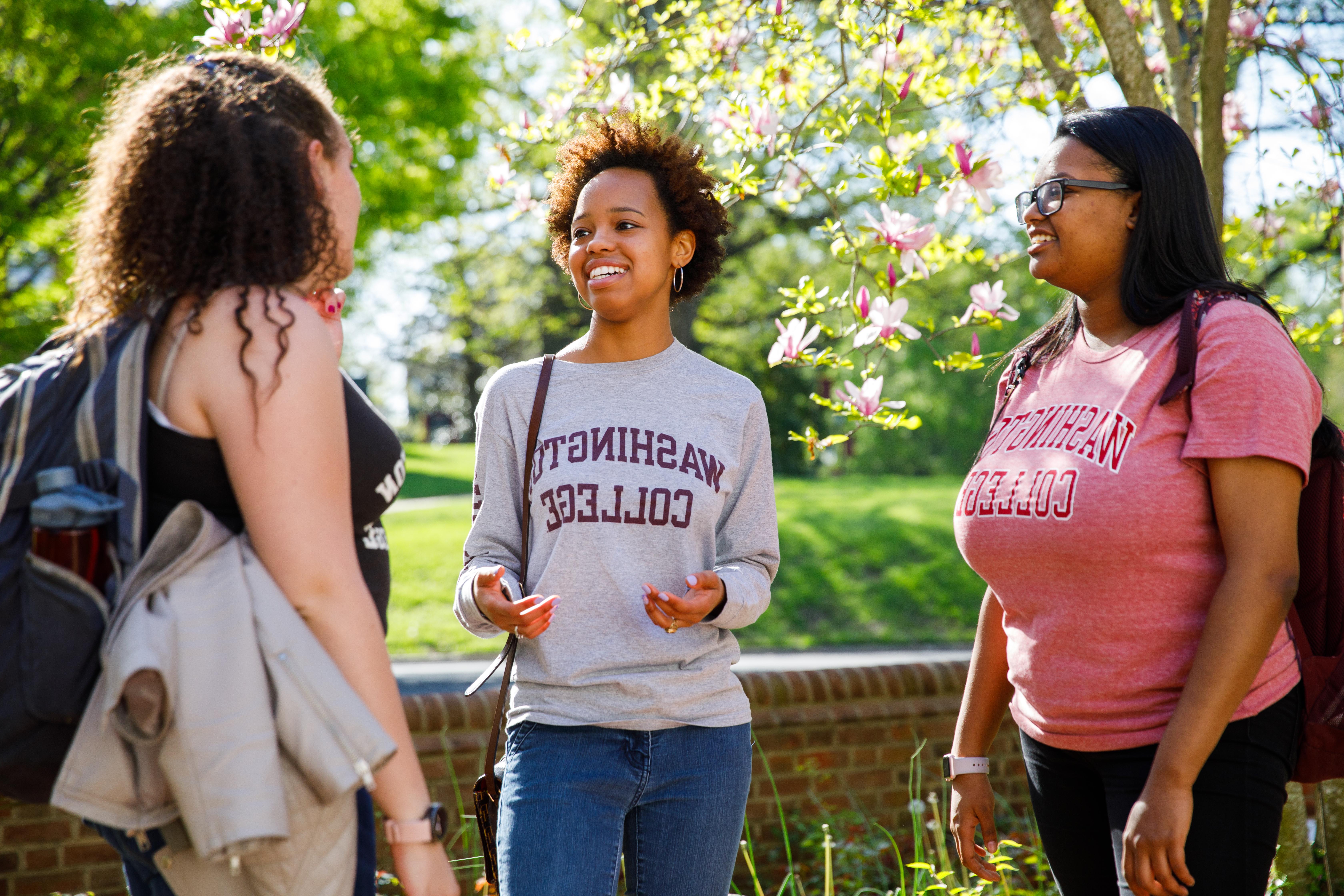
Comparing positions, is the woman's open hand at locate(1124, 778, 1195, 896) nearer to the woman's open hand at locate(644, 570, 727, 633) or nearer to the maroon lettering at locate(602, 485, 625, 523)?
the woman's open hand at locate(644, 570, 727, 633)

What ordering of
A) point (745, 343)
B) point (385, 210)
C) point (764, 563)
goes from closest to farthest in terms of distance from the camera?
point (764, 563) < point (385, 210) < point (745, 343)

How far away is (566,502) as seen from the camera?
2.21 metres

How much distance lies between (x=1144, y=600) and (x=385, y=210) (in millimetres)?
13097

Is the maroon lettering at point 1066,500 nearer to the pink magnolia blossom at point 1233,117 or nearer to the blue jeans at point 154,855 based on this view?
the blue jeans at point 154,855

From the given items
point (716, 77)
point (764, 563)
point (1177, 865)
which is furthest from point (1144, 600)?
point (716, 77)

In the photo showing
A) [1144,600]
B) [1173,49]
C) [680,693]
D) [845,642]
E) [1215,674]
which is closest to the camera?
[1215,674]

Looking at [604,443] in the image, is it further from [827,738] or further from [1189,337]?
[827,738]

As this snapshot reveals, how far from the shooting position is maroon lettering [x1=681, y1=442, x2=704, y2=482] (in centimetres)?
225

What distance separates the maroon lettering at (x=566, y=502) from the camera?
2.21 meters

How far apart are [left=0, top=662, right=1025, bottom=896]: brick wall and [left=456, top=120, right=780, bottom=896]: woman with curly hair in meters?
1.84

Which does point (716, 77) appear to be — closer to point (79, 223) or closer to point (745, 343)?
point (79, 223)

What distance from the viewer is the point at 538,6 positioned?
16016 millimetres

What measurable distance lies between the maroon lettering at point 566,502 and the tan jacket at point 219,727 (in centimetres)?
80

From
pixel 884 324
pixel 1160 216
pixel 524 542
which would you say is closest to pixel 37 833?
pixel 524 542
